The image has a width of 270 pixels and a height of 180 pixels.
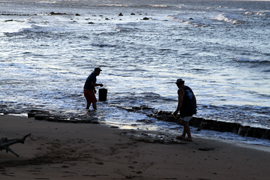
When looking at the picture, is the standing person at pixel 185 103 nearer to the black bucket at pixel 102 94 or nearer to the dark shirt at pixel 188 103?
the dark shirt at pixel 188 103

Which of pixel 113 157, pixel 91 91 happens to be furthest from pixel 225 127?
→ pixel 91 91

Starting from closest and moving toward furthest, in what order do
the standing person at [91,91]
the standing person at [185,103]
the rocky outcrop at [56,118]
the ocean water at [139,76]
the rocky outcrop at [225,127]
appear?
the standing person at [185,103] < the rocky outcrop at [225,127] < the rocky outcrop at [56,118] < the ocean water at [139,76] < the standing person at [91,91]

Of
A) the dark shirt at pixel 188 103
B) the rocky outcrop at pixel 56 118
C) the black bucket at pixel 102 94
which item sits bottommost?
the rocky outcrop at pixel 56 118

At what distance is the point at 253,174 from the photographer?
621 centimetres

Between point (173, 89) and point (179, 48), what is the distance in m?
14.6

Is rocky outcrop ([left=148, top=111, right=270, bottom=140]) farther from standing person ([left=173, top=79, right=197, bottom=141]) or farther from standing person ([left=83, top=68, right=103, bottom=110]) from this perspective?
standing person ([left=83, top=68, right=103, bottom=110])

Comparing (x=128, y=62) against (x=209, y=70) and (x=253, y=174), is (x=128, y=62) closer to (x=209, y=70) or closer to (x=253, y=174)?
(x=209, y=70)

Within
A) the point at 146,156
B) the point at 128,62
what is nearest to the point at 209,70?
the point at 128,62

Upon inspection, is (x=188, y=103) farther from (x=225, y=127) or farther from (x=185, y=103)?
(x=225, y=127)

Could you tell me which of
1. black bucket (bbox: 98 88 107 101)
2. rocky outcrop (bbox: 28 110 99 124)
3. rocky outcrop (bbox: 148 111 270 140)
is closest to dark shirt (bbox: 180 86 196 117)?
rocky outcrop (bbox: 148 111 270 140)

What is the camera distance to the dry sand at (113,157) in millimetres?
5731

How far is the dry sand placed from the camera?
573 cm

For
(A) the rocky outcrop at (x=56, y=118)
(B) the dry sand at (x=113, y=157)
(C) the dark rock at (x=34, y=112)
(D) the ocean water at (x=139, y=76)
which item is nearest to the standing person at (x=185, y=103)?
(B) the dry sand at (x=113, y=157)

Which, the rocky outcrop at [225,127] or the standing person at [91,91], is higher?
the standing person at [91,91]
